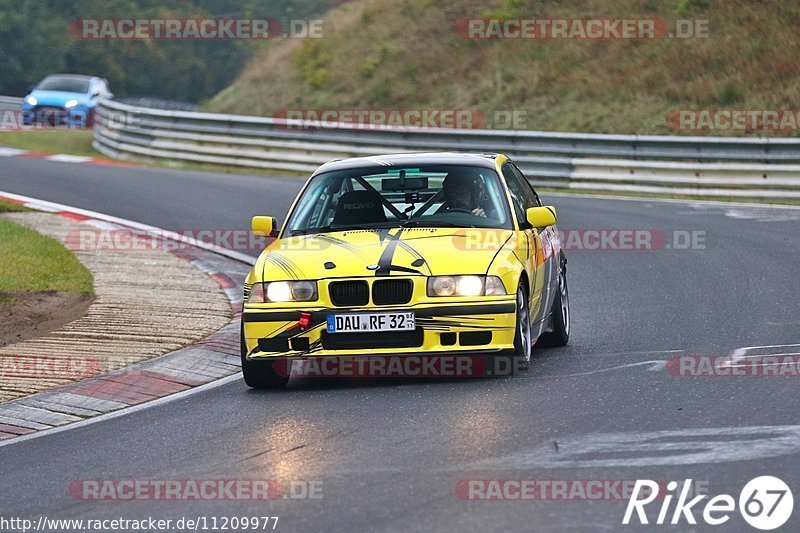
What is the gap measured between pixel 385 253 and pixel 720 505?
377 centimetres

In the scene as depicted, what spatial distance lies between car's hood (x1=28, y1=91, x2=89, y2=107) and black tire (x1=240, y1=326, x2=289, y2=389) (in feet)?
101

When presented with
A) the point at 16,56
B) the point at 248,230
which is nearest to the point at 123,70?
the point at 16,56

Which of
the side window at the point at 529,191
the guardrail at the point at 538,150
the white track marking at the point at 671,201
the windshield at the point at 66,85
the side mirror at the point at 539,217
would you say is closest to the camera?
the side mirror at the point at 539,217

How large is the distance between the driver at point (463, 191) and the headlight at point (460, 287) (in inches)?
42.8

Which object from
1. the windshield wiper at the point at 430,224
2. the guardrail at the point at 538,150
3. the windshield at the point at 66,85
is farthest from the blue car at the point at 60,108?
the windshield wiper at the point at 430,224

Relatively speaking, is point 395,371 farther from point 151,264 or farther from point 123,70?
point 123,70

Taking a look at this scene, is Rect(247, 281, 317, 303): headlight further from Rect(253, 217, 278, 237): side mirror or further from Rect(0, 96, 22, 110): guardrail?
Rect(0, 96, 22, 110): guardrail

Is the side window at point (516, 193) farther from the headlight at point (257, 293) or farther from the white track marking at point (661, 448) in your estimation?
the white track marking at point (661, 448)

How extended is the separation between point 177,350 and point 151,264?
4587 millimetres

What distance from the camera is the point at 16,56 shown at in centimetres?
6341

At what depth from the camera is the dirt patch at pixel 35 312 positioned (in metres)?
11.6

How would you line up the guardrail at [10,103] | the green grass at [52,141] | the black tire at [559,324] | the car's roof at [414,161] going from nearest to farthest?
the car's roof at [414,161] < the black tire at [559,324] < the green grass at [52,141] < the guardrail at [10,103]

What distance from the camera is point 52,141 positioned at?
114ft

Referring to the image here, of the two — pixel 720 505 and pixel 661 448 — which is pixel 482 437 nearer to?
pixel 661 448
